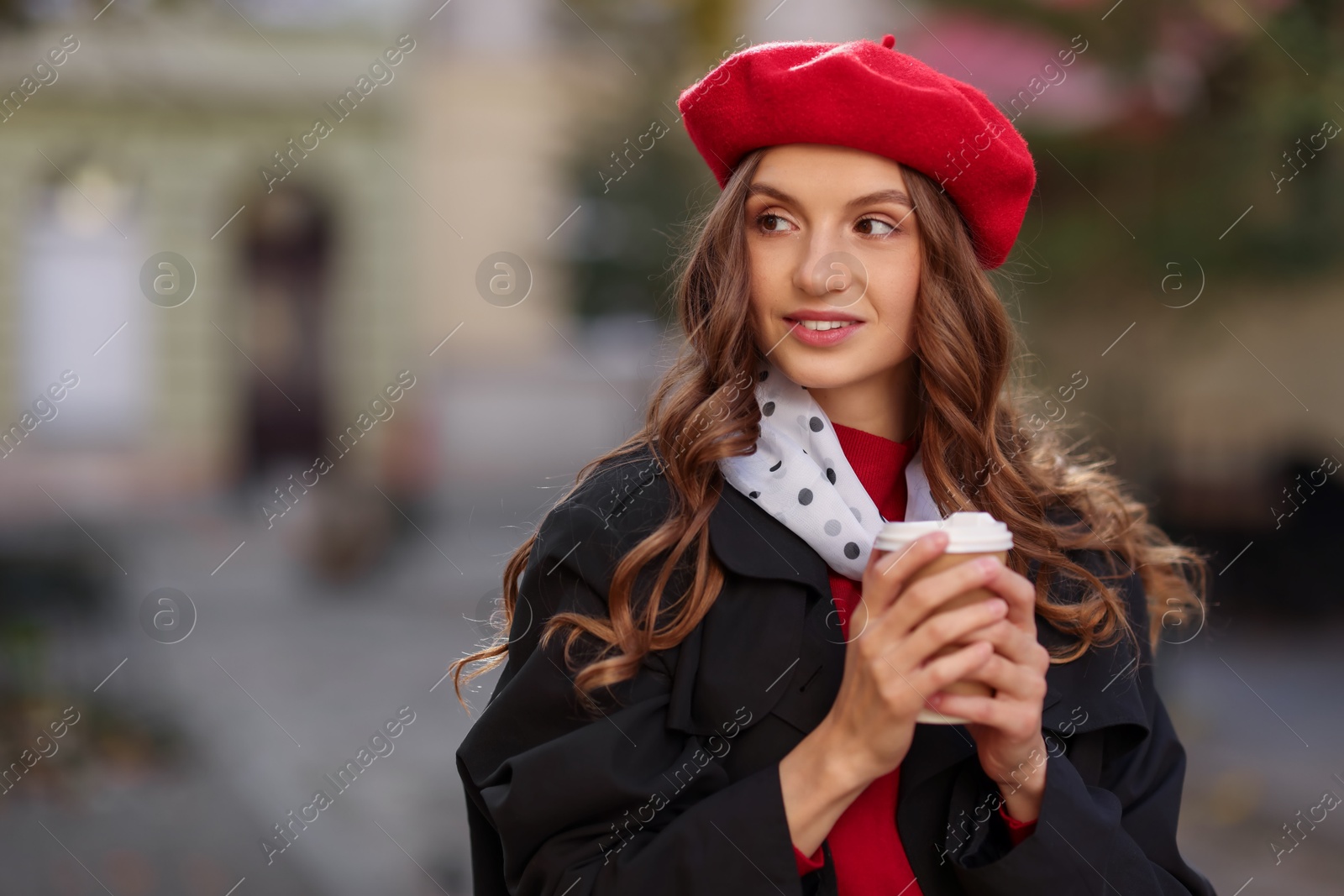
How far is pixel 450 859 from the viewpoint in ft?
17.0

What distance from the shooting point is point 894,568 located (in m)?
1.54

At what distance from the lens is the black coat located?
172cm

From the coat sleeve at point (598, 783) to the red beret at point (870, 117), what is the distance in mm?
629

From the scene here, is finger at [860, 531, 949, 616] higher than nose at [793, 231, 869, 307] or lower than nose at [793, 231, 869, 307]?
lower

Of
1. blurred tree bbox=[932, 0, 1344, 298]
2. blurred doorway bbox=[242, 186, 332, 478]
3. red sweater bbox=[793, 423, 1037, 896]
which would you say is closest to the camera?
red sweater bbox=[793, 423, 1037, 896]

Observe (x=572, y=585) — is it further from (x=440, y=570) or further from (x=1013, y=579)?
(x=440, y=570)

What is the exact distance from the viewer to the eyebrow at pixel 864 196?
6.26ft

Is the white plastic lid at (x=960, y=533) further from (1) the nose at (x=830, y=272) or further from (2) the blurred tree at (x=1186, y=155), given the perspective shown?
(2) the blurred tree at (x=1186, y=155)

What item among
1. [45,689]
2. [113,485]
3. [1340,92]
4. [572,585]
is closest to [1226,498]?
[1340,92]

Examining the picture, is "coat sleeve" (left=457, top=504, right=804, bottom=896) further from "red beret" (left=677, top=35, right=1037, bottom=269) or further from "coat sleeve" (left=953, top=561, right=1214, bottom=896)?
"red beret" (left=677, top=35, right=1037, bottom=269)

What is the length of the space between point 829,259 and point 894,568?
0.54 m

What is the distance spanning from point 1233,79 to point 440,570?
7574mm

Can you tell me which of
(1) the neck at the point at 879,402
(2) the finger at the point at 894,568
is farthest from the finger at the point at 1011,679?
(1) the neck at the point at 879,402

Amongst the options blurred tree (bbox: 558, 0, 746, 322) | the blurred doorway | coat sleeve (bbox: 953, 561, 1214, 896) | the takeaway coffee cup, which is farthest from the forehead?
the blurred doorway
